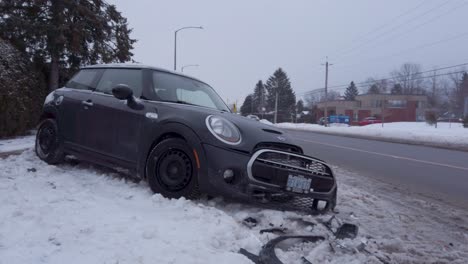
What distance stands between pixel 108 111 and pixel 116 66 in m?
0.87

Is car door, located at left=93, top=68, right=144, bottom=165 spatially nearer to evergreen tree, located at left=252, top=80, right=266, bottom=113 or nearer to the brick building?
the brick building

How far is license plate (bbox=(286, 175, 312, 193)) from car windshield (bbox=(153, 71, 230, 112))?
5.81 feet

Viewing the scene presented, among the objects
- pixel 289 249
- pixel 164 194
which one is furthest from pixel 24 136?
pixel 289 249

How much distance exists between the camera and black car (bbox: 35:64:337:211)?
3660mm

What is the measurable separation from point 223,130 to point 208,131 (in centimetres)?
17

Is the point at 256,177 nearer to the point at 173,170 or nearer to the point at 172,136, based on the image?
the point at 173,170

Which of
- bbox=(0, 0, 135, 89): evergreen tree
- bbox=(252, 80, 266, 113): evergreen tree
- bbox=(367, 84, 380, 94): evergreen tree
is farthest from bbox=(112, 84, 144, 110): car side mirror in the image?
bbox=(252, 80, 266, 113): evergreen tree

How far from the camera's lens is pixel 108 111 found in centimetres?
471

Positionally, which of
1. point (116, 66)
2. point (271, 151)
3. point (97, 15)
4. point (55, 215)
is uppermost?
point (97, 15)

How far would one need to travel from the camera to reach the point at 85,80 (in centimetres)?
553

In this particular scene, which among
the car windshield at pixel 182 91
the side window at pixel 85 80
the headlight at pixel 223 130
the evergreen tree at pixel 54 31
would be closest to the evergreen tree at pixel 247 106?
the evergreen tree at pixel 54 31

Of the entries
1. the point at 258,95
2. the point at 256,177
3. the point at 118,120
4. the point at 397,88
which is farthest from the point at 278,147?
the point at 258,95

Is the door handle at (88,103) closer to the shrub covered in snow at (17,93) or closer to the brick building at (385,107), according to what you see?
the shrub covered in snow at (17,93)

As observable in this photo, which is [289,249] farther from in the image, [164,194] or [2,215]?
[2,215]
